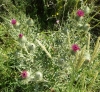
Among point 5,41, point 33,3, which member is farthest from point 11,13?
point 33,3

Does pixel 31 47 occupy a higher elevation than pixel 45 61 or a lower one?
higher

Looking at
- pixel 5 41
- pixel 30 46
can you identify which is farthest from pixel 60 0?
pixel 30 46

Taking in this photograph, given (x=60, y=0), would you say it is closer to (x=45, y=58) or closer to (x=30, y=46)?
(x=45, y=58)

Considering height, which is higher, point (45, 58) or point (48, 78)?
point (45, 58)

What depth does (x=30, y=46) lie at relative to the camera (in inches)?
79.7

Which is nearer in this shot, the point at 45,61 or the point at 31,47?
the point at 31,47

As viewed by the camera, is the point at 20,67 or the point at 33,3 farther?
the point at 33,3

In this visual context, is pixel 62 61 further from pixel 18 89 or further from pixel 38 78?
pixel 18 89

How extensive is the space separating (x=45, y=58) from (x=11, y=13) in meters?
0.84

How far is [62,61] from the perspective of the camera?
1.94 meters

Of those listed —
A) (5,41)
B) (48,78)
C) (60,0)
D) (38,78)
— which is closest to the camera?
(38,78)

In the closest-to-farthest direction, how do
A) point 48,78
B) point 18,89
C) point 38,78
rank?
point 38,78 < point 48,78 < point 18,89

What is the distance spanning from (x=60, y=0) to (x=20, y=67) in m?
1.18

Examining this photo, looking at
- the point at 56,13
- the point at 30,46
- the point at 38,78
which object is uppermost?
the point at 56,13
